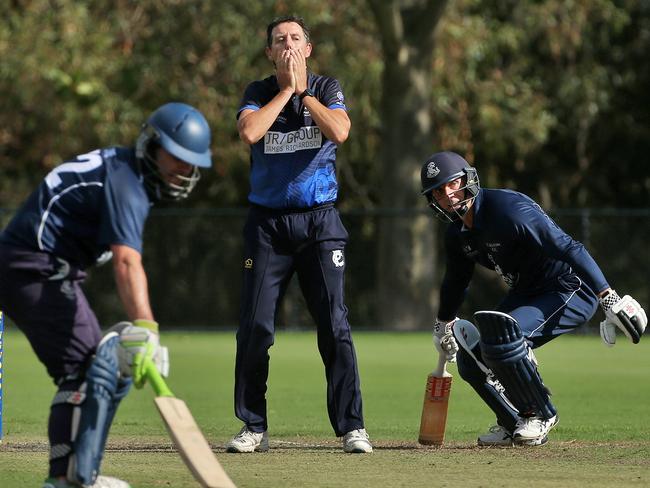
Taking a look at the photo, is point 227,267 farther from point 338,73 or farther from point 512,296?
point 512,296

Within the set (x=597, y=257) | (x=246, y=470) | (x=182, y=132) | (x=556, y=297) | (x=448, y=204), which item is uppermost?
(x=182, y=132)

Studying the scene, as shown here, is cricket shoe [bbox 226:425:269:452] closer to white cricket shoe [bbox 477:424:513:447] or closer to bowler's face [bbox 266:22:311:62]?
white cricket shoe [bbox 477:424:513:447]

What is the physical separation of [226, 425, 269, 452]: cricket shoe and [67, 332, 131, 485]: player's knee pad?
2.23 m

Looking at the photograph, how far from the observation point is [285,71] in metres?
8.34

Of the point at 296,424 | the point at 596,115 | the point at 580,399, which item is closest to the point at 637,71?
the point at 596,115

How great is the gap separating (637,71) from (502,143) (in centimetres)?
476

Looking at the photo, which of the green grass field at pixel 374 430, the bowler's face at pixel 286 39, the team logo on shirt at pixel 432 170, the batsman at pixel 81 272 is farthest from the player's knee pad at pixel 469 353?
the batsman at pixel 81 272

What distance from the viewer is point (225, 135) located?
83.5ft

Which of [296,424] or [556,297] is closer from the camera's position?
[556,297]

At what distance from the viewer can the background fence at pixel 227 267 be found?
24094 millimetres

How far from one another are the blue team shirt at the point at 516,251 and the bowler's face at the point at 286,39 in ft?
4.74

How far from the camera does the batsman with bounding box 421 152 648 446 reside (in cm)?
819

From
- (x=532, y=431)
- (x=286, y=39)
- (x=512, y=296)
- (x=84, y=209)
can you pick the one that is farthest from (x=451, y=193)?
(x=84, y=209)

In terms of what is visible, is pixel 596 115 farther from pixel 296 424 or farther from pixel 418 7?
pixel 296 424
